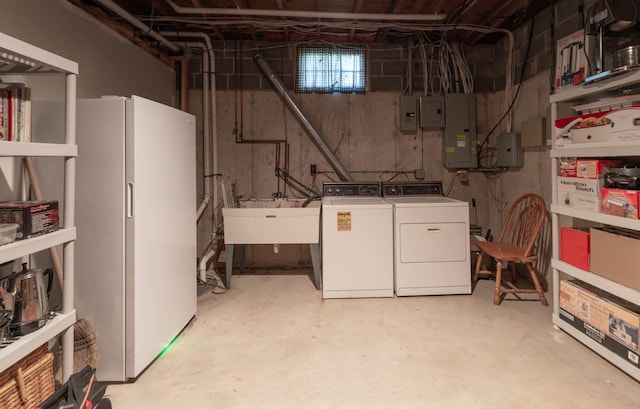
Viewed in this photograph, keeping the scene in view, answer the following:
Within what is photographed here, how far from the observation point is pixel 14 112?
4.42ft

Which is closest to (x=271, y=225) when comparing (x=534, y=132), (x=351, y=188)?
(x=351, y=188)

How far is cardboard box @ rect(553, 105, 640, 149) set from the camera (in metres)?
1.78

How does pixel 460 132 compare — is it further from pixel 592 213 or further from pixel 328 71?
pixel 592 213

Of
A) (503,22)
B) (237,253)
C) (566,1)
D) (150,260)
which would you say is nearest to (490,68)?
(503,22)

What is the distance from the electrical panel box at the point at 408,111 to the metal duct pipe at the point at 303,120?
0.80 m

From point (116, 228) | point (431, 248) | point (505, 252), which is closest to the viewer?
point (116, 228)

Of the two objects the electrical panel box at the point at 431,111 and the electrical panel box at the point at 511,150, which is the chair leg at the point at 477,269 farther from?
the electrical panel box at the point at 431,111

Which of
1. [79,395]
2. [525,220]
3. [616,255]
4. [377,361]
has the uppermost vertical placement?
[525,220]

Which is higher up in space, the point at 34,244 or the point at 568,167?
the point at 568,167

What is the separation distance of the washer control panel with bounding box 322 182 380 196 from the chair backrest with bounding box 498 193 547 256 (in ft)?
4.07

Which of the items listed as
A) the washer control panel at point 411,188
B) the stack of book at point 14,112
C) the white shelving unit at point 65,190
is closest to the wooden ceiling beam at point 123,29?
the white shelving unit at point 65,190

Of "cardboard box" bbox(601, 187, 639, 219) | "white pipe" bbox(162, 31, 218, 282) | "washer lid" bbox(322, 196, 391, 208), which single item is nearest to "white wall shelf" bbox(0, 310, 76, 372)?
"washer lid" bbox(322, 196, 391, 208)

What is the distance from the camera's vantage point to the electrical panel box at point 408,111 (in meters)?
3.69

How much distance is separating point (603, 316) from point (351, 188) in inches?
87.2
